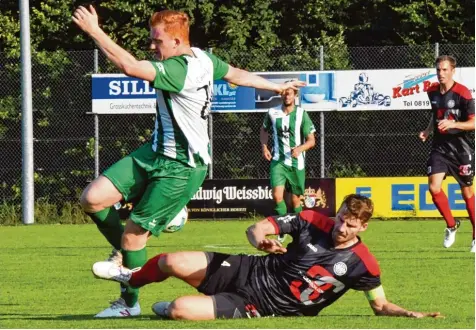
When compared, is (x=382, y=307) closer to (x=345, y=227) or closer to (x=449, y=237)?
(x=345, y=227)

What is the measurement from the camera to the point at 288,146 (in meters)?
19.3

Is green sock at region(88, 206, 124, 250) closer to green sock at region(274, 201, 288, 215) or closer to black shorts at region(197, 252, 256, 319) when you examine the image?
black shorts at region(197, 252, 256, 319)

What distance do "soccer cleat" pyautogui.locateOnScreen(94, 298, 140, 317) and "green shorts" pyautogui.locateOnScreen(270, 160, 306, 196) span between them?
922 cm

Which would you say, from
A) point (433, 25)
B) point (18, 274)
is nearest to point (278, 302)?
point (18, 274)

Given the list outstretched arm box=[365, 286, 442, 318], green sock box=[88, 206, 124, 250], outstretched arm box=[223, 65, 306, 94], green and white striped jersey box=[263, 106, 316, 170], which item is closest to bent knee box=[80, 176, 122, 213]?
A: green sock box=[88, 206, 124, 250]

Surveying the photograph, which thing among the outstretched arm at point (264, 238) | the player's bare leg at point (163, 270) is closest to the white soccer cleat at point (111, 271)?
the player's bare leg at point (163, 270)

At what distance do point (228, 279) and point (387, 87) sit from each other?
611 inches

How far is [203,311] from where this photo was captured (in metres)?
9.09

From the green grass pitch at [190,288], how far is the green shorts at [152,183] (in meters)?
0.72

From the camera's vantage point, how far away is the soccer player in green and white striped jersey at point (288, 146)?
18844 millimetres

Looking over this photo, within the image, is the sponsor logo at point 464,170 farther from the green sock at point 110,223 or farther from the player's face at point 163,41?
the player's face at point 163,41

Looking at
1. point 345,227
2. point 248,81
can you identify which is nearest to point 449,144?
point 248,81

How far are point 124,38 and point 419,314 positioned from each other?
66.9 feet

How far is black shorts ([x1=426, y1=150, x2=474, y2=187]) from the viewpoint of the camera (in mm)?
16109
